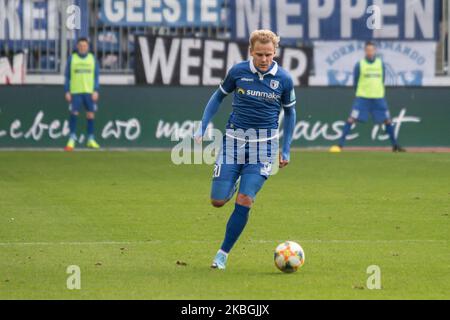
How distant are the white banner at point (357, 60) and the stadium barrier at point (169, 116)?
1.08 metres

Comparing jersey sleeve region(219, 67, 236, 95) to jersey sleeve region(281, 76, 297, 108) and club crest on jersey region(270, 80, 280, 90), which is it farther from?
jersey sleeve region(281, 76, 297, 108)

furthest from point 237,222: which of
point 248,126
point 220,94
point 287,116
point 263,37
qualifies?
point 263,37

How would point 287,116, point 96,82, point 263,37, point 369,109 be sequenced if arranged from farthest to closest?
point 369,109, point 96,82, point 287,116, point 263,37

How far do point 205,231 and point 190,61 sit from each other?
1385 cm

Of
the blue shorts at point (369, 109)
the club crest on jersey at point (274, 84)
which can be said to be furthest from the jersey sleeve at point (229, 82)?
the blue shorts at point (369, 109)

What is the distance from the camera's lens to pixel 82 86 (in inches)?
984

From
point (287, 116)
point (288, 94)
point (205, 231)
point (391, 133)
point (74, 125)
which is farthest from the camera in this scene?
point (391, 133)

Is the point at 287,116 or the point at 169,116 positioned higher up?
the point at 287,116

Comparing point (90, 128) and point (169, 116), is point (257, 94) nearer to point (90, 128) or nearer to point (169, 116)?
point (90, 128)

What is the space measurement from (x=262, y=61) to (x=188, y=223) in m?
3.94

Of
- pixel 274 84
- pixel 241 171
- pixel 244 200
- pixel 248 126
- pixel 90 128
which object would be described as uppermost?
pixel 274 84

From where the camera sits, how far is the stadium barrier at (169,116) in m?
25.2

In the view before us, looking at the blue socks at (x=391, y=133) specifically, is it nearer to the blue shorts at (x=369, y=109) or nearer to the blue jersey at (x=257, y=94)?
the blue shorts at (x=369, y=109)

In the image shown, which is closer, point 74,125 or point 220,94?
point 220,94
